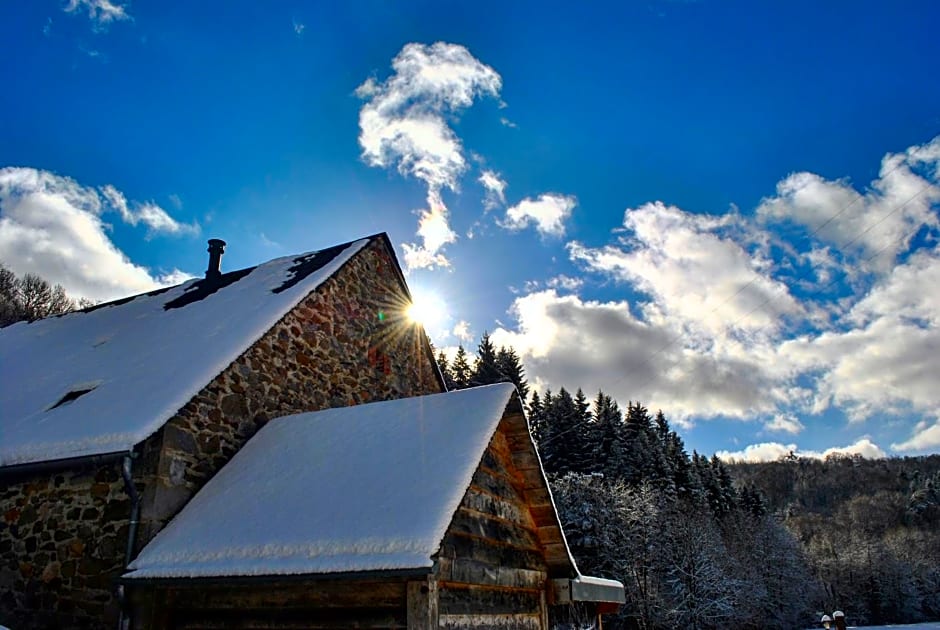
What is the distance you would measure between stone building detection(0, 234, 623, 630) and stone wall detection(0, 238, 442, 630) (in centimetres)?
2

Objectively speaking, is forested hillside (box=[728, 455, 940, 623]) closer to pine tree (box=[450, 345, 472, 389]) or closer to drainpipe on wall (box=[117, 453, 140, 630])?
pine tree (box=[450, 345, 472, 389])

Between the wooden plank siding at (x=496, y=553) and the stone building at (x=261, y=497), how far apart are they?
0.03 m

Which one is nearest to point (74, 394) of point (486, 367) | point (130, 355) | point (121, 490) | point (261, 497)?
point (130, 355)

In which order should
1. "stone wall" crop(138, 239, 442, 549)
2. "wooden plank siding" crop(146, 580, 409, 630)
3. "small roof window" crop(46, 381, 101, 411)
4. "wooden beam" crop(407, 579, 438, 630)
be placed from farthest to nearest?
"small roof window" crop(46, 381, 101, 411) → "stone wall" crop(138, 239, 442, 549) → "wooden plank siding" crop(146, 580, 409, 630) → "wooden beam" crop(407, 579, 438, 630)

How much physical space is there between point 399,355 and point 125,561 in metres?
6.90

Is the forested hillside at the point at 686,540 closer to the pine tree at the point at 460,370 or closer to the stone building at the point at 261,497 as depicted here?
the pine tree at the point at 460,370

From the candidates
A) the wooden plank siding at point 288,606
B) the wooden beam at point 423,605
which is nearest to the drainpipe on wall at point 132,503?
the wooden plank siding at point 288,606

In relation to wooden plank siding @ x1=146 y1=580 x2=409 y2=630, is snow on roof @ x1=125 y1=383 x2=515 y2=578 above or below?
above

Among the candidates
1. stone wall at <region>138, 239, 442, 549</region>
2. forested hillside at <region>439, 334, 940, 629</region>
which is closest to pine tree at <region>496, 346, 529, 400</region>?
forested hillside at <region>439, 334, 940, 629</region>

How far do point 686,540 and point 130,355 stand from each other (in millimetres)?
27118

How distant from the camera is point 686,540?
29328mm

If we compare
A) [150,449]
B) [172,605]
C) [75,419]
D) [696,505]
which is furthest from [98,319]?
[696,505]

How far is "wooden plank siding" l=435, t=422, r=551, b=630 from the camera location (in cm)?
558

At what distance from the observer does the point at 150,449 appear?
6.78m
